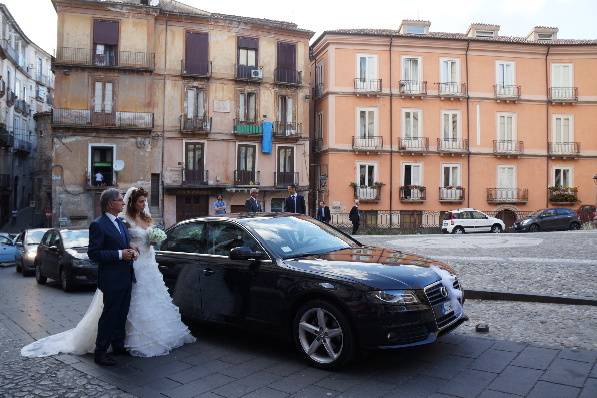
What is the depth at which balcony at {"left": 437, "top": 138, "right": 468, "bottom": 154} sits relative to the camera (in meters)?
37.1

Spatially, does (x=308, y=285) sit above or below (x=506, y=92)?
below

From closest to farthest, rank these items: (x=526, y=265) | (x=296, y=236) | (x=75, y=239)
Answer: (x=296, y=236), (x=526, y=265), (x=75, y=239)

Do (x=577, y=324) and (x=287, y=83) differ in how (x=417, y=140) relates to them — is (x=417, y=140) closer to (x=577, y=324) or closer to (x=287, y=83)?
(x=287, y=83)

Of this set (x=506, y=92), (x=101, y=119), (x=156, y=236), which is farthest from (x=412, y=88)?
(x=156, y=236)

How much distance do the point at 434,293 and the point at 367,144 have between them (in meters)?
31.6

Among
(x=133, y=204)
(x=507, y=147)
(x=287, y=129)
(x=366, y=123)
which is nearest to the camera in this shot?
(x=133, y=204)

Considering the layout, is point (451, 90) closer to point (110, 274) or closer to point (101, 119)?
point (101, 119)

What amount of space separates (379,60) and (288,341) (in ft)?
110

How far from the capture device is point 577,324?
686cm

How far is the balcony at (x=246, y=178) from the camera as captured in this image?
35.0m

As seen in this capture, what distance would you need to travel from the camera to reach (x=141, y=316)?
604 centimetres

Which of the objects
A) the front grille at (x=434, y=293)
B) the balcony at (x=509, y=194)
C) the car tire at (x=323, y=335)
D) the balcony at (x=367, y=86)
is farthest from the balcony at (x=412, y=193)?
the car tire at (x=323, y=335)

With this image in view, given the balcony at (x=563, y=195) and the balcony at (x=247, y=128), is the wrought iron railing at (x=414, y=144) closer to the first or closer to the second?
the balcony at (x=563, y=195)

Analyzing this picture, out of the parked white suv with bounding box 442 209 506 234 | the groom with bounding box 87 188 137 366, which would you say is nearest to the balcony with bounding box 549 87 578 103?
the parked white suv with bounding box 442 209 506 234
